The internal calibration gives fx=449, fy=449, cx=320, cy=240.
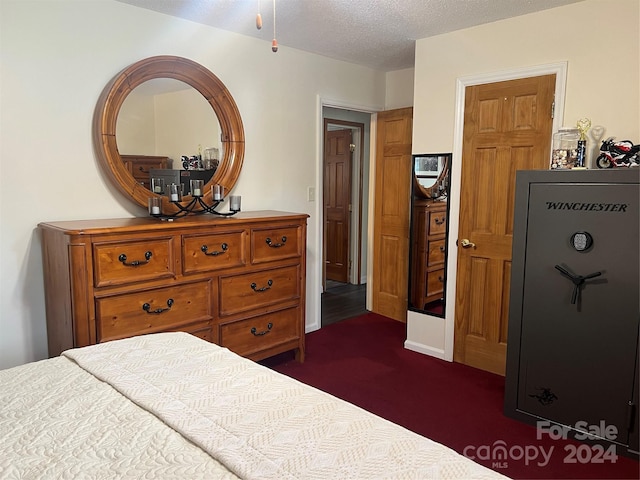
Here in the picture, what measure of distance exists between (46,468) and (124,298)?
58.9 inches

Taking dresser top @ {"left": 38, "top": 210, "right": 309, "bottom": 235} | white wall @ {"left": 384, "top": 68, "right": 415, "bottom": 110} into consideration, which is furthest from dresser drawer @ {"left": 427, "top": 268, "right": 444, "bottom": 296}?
white wall @ {"left": 384, "top": 68, "right": 415, "bottom": 110}

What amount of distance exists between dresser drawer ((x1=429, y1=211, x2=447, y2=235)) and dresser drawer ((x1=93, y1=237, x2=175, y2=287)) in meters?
2.10

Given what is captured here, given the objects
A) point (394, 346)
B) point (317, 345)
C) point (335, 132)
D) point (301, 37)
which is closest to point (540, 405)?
point (394, 346)

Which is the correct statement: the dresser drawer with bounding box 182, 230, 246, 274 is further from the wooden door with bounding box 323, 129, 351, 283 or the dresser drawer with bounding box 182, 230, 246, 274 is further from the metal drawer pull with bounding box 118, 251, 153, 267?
the wooden door with bounding box 323, 129, 351, 283

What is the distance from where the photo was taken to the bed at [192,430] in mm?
985

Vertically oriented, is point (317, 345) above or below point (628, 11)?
below

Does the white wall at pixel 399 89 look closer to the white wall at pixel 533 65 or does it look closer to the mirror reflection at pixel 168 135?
the white wall at pixel 533 65

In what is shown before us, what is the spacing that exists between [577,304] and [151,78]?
2838mm

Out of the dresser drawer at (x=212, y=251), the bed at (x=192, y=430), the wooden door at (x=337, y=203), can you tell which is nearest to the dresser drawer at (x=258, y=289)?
the dresser drawer at (x=212, y=251)

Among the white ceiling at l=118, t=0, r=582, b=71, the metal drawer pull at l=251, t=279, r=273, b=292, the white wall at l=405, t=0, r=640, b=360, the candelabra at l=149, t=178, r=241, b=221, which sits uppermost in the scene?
the white ceiling at l=118, t=0, r=582, b=71

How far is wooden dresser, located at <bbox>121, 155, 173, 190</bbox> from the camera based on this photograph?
9.24 feet

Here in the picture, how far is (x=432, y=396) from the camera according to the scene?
295 centimetres

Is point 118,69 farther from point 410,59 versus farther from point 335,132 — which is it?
point 335,132

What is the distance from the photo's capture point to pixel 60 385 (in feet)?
4.53
